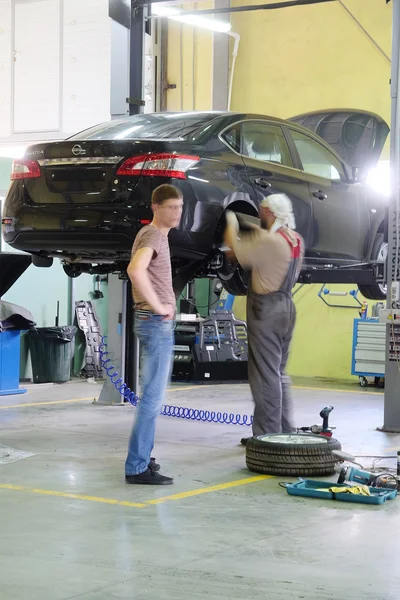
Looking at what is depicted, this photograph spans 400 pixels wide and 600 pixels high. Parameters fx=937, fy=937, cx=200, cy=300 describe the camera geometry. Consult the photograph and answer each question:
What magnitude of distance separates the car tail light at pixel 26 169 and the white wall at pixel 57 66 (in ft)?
14.4

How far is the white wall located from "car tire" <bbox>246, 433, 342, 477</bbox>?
618cm

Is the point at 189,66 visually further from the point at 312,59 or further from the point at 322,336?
the point at 322,336

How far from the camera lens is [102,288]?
14.0m

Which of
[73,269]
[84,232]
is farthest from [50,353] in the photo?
[84,232]

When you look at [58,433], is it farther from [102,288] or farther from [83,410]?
[102,288]

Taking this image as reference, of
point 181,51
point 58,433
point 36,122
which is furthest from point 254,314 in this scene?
point 181,51

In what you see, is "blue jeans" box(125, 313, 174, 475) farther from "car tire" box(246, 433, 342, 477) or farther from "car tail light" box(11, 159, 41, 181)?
"car tail light" box(11, 159, 41, 181)

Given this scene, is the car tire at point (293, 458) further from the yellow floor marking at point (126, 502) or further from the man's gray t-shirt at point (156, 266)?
the man's gray t-shirt at point (156, 266)

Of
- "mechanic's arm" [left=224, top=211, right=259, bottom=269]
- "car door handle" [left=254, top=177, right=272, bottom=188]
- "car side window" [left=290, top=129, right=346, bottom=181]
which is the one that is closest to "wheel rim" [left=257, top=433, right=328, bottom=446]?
"mechanic's arm" [left=224, top=211, right=259, bottom=269]

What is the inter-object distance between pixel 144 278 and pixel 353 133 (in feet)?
14.8

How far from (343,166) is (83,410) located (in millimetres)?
3520

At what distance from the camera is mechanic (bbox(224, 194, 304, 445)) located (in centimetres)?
649

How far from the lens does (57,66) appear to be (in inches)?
454

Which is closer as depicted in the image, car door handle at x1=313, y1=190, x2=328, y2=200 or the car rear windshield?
the car rear windshield
